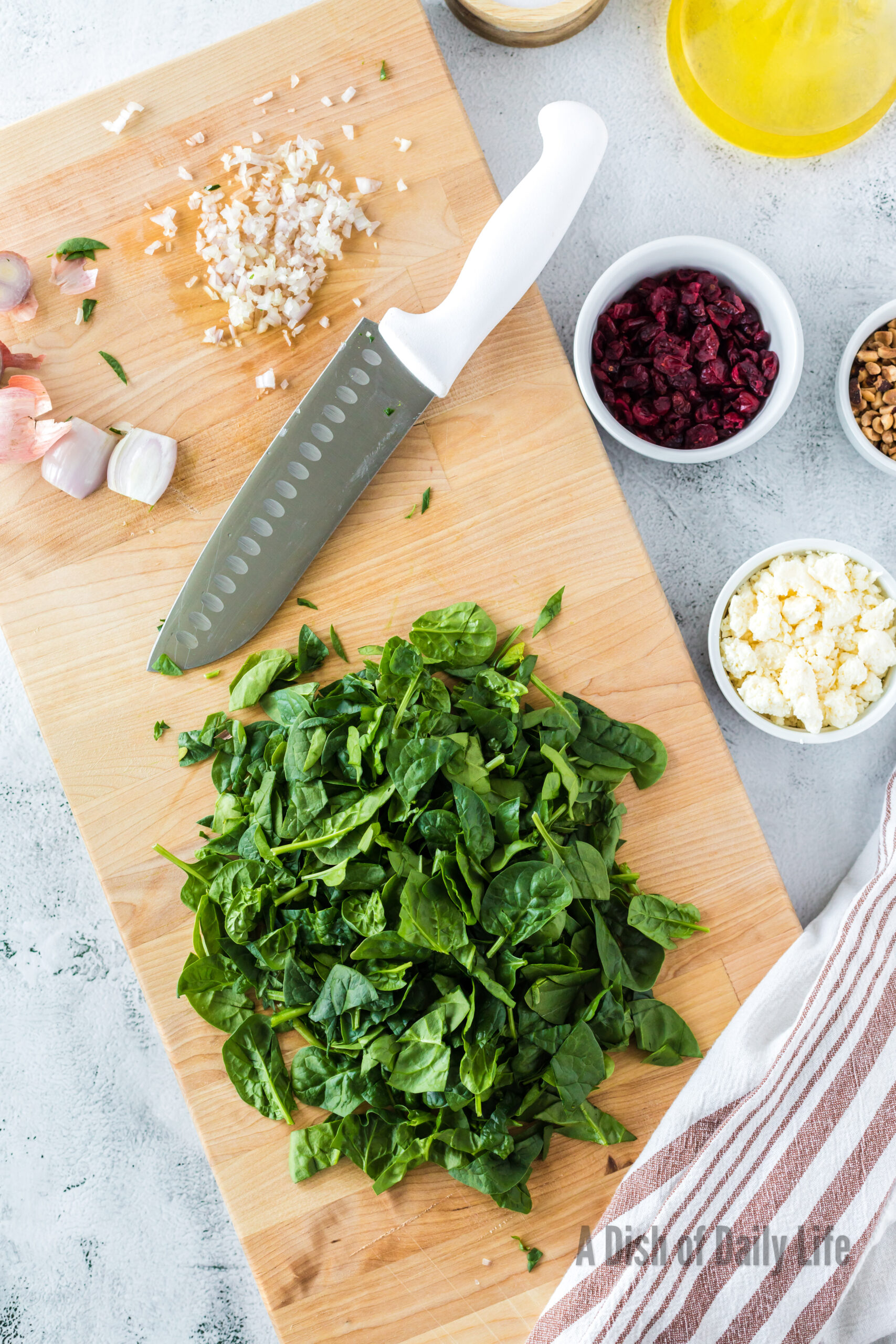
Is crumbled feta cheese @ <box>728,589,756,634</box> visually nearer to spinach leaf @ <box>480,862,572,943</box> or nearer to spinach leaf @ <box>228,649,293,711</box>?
spinach leaf @ <box>480,862,572,943</box>

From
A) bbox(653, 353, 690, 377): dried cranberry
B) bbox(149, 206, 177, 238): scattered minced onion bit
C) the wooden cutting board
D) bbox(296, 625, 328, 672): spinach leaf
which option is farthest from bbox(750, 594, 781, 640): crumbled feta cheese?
bbox(149, 206, 177, 238): scattered minced onion bit

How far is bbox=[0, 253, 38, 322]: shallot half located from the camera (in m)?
1.17

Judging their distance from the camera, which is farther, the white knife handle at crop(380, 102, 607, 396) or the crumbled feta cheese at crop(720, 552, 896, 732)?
the crumbled feta cheese at crop(720, 552, 896, 732)

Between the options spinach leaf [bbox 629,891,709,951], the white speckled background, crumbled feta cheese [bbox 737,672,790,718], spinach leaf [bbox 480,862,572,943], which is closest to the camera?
spinach leaf [bbox 480,862,572,943]

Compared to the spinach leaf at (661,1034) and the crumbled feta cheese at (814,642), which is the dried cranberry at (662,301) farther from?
the spinach leaf at (661,1034)

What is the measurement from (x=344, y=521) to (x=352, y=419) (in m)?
0.13

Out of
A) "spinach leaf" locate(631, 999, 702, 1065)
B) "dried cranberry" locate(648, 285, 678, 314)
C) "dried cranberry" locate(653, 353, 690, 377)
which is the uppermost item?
"dried cranberry" locate(648, 285, 678, 314)

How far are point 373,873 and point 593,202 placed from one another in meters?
1.05

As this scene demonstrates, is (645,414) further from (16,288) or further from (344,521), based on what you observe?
(16,288)

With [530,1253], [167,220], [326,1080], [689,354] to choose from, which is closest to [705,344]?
[689,354]

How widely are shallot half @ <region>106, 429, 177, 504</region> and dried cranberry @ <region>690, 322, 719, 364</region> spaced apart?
719 mm

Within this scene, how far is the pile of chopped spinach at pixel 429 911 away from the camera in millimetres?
1057

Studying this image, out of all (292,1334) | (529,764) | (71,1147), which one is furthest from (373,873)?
(71,1147)

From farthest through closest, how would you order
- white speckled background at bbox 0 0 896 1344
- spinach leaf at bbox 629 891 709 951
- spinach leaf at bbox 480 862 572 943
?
1. white speckled background at bbox 0 0 896 1344
2. spinach leaf at bbox 629 891 709 951
3. spinach leaf at bbox 480 862 572 943
